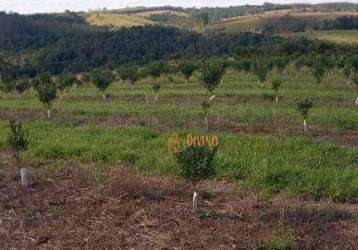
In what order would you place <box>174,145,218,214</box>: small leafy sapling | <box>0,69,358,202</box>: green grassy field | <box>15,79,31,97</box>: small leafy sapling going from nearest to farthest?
<box>174,145,218,214</box>: small leafy sapling < <box>0,69,358,202</box>: green grassy field < <box>15,79,31,97</box>: small leafy sapling

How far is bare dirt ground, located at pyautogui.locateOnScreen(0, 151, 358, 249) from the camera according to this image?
28.2ft

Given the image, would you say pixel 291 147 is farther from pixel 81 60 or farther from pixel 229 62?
pixel 81 60

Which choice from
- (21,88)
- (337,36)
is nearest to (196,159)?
(21,88)

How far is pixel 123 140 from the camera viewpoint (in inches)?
659

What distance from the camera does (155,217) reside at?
9.56m

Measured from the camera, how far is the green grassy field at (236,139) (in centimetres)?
1205

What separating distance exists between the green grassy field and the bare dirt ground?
103 cm

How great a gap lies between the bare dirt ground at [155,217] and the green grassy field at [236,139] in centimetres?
103

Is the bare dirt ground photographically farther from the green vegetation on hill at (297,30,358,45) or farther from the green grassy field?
the green vegetation on hill at (297,30,358,45)

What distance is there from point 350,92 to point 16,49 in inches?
2659

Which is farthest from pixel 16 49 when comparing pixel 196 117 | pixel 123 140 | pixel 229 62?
pixel 123 140

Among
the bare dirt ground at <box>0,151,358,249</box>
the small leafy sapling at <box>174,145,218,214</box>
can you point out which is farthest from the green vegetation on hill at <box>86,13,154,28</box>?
the small leafy sapling at <box>174,145,218,214</box>

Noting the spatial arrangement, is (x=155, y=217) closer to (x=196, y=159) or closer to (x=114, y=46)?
(x=196, y=159)

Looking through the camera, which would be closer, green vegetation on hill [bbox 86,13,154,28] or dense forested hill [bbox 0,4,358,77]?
dense forested hill [bbox 0,4,358,77]
